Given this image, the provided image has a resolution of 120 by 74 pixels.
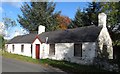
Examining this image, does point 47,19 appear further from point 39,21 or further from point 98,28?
point 98,28

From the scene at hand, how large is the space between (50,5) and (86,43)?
32110 millimetres

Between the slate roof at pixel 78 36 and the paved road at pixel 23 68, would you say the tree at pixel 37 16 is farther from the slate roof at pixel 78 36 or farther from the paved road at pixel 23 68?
the paved road at pixel 23 68

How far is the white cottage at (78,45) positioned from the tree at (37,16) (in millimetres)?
19127

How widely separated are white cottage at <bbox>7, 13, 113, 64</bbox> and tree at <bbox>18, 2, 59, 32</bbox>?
19.1 m

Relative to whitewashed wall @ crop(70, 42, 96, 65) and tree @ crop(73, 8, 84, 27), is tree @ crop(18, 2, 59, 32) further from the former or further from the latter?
whitewashed wall @ crop(70, 42, 96, 65)

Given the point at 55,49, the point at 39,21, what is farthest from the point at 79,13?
the point at 55,49

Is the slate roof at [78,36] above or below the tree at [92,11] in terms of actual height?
below

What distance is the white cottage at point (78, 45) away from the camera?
78.9 ft

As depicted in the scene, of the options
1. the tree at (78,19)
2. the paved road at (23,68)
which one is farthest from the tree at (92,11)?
the paved road at (23,68)

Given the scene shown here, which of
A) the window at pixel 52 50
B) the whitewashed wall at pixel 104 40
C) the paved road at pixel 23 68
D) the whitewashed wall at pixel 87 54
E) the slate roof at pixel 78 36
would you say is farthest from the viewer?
the window at pixel 52 50

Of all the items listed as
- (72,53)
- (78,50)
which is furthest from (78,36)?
(72,53)

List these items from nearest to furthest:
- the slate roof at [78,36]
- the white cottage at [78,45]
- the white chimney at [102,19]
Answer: the white cottage at [78,45]
the slate roof at [78,36]
the white chimney at [102,19]

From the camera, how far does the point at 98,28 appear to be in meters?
25.7

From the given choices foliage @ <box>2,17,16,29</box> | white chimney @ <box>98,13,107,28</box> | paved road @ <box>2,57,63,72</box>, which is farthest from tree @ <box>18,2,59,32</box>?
paved road @ <box>2,57,63,72</box>
